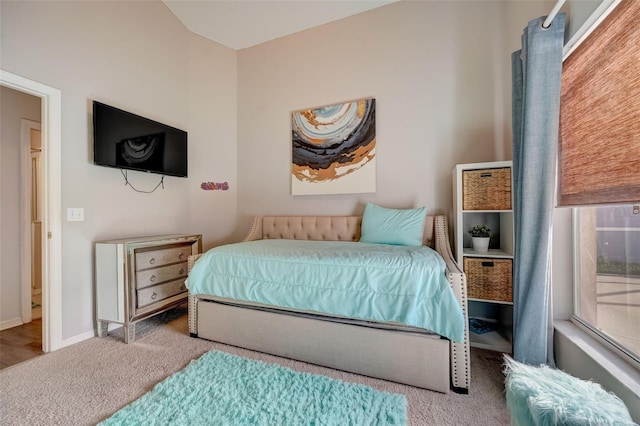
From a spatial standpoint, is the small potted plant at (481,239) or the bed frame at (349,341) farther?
the small potted plant at (481,239)

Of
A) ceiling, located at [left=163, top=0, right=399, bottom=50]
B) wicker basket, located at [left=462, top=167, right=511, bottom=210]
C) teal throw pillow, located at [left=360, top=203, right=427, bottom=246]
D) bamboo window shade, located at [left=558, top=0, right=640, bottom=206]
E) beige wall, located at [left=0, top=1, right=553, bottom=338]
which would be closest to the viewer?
bamboo window shade, located at [left=558, top=0, right=640, bottom=206]

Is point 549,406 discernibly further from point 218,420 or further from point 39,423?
point 39,423

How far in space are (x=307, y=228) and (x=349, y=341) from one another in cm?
149

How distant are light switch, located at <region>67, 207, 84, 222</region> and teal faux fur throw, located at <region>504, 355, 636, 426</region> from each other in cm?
289

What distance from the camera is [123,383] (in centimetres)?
143

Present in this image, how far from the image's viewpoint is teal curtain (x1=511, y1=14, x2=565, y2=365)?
1.35 m

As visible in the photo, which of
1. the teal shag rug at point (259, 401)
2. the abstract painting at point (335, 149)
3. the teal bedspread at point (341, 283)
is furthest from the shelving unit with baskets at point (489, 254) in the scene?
the teal shag rug at point (259, 401)

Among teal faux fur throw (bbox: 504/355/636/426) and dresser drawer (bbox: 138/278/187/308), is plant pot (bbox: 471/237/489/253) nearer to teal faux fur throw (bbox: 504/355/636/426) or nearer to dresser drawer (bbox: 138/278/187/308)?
teal faux fur throw (bbox: 504/355/636/426)

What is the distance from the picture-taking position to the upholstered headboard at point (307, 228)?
266 cm

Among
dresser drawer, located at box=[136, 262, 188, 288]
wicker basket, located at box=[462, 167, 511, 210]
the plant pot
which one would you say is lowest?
dresser drawer, located at box=[136, 262, 188, 288]

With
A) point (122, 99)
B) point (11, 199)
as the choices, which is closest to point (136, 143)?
point (122, 99)

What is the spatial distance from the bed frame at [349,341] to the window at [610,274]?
2.11ft

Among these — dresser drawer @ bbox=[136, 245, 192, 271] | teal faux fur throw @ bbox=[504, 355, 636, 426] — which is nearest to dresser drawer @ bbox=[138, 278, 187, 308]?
dresser drawer @ bbox=[136, 245, 192, 271]

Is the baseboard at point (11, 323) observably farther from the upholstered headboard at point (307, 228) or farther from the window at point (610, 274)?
the window at point (610, 274)
